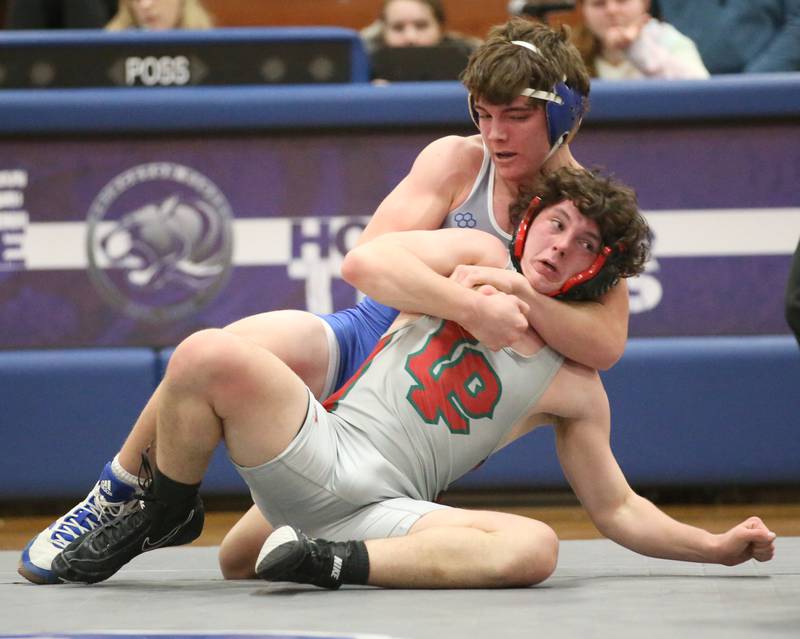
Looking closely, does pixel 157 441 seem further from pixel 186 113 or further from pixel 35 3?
pixel 35 3

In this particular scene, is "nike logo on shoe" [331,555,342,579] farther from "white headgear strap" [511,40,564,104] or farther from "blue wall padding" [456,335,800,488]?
"blue wall padding" [456,335,800,488]

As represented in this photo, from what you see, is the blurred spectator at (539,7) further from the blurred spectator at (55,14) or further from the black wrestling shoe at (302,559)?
the black wrestling shoe at (302,559)

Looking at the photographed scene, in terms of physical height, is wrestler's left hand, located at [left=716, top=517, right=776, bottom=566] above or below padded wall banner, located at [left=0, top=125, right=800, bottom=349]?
below

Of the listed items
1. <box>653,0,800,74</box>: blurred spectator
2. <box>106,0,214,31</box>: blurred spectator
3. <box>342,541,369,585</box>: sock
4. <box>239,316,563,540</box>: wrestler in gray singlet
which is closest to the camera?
<box>342,541,369,585</box>: sock

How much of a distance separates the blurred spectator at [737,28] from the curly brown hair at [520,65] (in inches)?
79.9

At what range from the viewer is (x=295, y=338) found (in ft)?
8.99

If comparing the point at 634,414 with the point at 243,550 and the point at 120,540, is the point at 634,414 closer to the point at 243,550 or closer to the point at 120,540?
the point at 243,550

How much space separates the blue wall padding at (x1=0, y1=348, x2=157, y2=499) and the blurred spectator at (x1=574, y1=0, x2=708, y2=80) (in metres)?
1.83

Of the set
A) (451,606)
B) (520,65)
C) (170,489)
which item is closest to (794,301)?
(451,606)

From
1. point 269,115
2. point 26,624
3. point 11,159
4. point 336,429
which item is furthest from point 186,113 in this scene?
point 26,624

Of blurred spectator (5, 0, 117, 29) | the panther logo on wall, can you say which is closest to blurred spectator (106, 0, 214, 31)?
blurred spectator (5, 0, 117, 29)

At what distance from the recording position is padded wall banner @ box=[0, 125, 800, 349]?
4.07m

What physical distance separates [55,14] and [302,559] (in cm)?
354

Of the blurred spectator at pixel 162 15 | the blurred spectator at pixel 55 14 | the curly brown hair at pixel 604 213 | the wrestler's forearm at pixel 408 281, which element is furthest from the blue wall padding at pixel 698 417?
the blurred spectator at pixel 55 14
